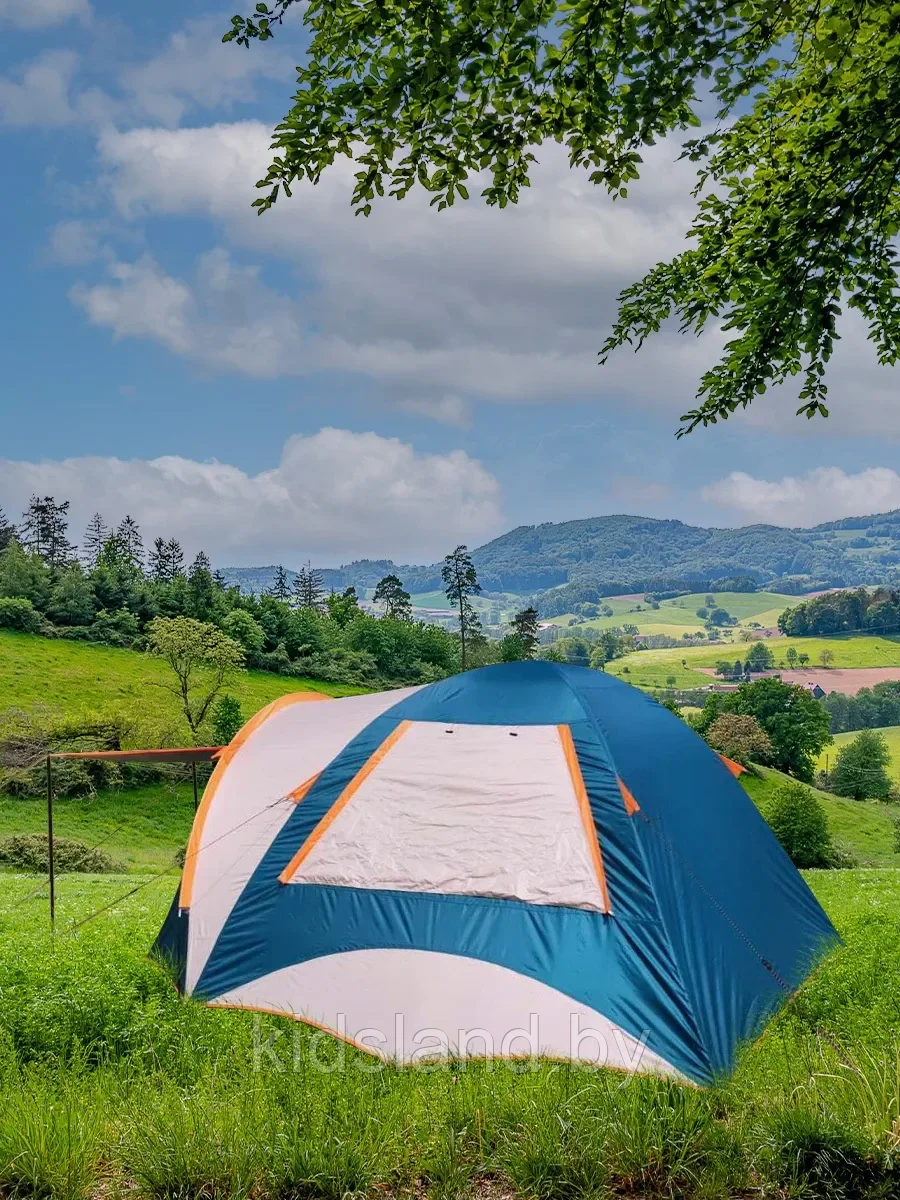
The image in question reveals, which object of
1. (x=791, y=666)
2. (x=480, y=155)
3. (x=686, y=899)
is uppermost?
(x=480, y=155)

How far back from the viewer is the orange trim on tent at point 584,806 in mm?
5551

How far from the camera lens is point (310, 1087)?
3.54 m

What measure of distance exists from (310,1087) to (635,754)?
3732 mm

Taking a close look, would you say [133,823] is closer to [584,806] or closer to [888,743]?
[584,806]

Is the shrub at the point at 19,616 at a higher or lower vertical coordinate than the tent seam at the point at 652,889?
higher

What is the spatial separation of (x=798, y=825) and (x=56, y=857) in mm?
20779

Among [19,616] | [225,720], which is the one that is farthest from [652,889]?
[19,616]

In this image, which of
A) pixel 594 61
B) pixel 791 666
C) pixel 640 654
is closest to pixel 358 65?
pixel 594 61

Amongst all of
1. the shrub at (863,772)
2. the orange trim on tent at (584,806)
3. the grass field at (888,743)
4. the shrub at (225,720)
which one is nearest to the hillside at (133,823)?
the shrub at (225,720)

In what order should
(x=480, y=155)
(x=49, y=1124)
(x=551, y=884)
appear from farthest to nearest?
1. (x=551, y=884)
2. (x=480, y=155)
3. (x=49, y=1124)

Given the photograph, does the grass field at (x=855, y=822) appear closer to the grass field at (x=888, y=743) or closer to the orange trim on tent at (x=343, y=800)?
the orange trim on tent at (x=343, y=800)

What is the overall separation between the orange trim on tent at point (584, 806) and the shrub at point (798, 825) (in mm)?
20453

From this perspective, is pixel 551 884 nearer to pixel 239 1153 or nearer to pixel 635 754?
pixel 635 754

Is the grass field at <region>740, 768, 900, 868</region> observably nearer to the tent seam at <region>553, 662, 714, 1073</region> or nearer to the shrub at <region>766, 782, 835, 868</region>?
the shrub at <region>766, 782, 835, 868</region>
